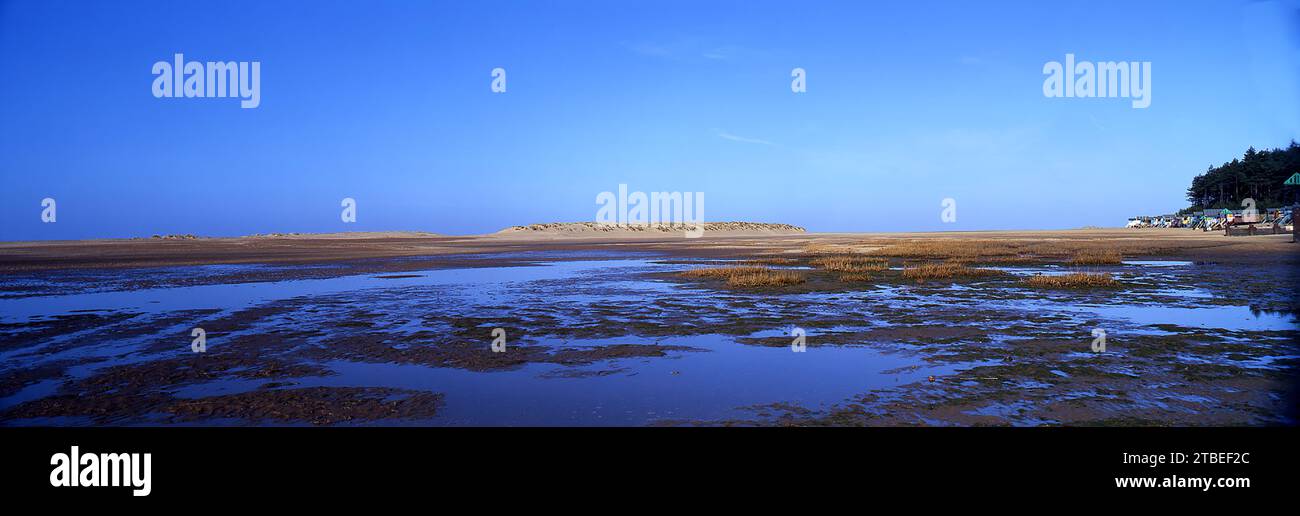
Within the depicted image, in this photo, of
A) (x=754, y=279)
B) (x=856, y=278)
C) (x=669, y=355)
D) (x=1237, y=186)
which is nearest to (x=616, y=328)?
(x=669, y=355)

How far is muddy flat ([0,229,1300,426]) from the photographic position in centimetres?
721

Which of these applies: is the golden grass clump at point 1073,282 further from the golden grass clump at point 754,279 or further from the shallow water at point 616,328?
the golden grass clump at point 754,279

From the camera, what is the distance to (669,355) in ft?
34.6

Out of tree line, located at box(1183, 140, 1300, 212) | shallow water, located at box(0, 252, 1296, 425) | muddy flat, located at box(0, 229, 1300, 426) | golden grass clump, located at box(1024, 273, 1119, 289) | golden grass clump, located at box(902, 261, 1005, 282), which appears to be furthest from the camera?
tree line, located at box(1183, 140, 1300, 212)

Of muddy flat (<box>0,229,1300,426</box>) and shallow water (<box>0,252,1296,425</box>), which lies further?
shallow water (<box>0,252,1296,425</box>)

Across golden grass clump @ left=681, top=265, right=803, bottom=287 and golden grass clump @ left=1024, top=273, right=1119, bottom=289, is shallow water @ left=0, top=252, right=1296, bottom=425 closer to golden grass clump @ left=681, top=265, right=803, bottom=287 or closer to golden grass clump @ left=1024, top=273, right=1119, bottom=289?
golden grass clump @ left=1024, top=273, right=1119, bottom=289

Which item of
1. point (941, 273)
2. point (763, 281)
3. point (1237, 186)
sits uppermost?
point (1237, 186)

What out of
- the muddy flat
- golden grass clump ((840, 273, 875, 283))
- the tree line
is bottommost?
the muddy flat

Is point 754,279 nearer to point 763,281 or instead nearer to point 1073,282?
point 763,281

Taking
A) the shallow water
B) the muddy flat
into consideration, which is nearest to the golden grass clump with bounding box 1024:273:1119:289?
the muddy flat

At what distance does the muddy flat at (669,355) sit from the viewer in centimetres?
721
